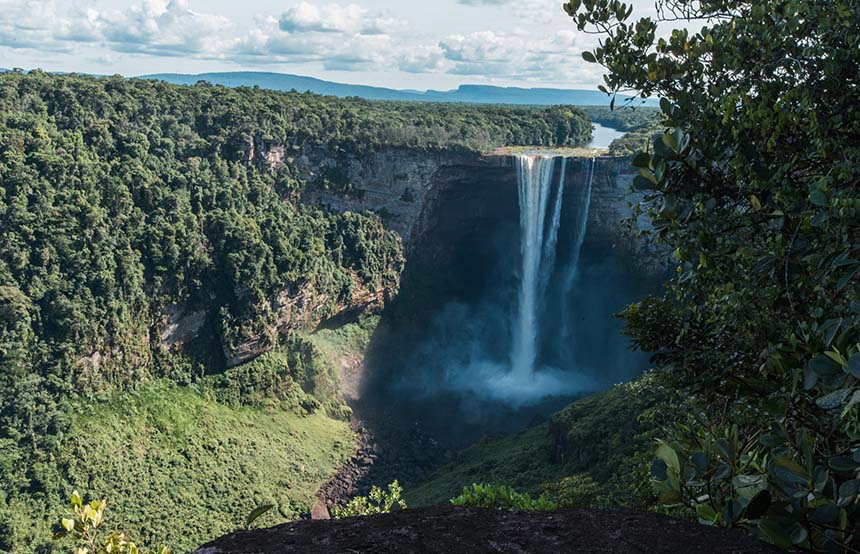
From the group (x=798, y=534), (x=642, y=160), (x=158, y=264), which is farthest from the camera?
(x=158, y=264)

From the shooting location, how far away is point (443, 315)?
46.6 metres

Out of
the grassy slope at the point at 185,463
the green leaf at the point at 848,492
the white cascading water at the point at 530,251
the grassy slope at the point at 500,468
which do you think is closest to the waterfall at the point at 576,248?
the white cascading water at the point at 530,251

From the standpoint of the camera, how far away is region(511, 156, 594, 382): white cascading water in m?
41.2

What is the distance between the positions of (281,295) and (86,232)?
32.2 feet

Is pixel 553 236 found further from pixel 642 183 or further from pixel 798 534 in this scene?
pixel 798 534

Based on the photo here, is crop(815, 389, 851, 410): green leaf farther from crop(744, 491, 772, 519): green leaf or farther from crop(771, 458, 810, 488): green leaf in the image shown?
crop(744, 491, 772, 519): green leaf

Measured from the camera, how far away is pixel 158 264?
114ft

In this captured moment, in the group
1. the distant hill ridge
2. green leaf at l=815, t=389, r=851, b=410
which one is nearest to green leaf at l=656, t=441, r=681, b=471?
green leaf at l=815, t=389, r=851, b=410

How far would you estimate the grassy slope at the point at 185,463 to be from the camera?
28.7 m

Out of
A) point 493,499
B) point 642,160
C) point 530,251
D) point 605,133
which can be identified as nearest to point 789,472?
point 642,160

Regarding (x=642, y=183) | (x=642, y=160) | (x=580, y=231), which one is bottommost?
(x=580, y=231)

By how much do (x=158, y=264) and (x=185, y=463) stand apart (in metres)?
9.35

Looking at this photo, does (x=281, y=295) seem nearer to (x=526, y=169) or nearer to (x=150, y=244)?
(x=150, y=244)

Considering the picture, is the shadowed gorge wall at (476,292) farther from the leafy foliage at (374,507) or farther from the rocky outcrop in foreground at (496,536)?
the rocky outcrop in foreground at (496,536)
